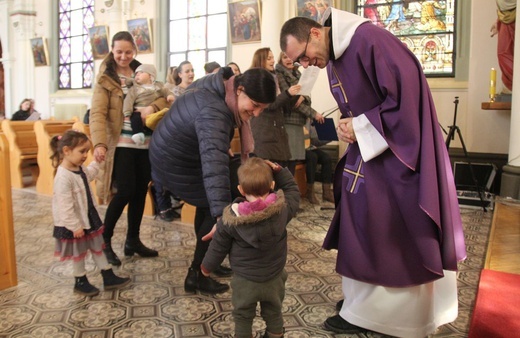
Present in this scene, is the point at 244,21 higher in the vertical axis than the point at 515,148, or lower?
higher

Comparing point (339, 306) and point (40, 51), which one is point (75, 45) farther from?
point (339, 306)

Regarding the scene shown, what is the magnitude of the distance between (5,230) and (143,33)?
8.76 m

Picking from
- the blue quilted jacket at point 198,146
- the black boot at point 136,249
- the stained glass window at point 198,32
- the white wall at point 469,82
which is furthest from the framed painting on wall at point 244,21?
the blue quilted jacket at point 198,146

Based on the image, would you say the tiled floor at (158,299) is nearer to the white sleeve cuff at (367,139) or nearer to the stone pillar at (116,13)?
the white sleeve cuff at (367,139)

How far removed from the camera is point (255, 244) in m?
2.08

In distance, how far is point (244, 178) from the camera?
207 centimetres

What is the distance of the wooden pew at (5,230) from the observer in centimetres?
314

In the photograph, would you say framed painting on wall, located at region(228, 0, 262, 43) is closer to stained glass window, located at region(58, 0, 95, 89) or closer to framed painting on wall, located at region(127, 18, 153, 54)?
framed painting on wall, located at region(127, 18, 153, 54)

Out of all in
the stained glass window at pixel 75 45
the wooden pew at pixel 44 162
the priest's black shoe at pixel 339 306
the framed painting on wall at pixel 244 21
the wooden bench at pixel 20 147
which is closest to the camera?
the priest's black shoe at pixel 339 306

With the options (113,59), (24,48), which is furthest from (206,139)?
(24,48)

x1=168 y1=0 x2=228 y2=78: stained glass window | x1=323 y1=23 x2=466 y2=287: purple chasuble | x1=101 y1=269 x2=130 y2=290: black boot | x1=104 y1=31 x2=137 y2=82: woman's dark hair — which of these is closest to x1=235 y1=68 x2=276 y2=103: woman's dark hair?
x1=323 y1=23 x2=466 y2=287: purple chasuble

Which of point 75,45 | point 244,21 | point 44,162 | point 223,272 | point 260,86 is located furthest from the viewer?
point 75,45

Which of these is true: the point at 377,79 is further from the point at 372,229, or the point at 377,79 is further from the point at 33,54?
the point at 33,54

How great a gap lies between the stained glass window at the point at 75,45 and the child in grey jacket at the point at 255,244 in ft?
39.3
